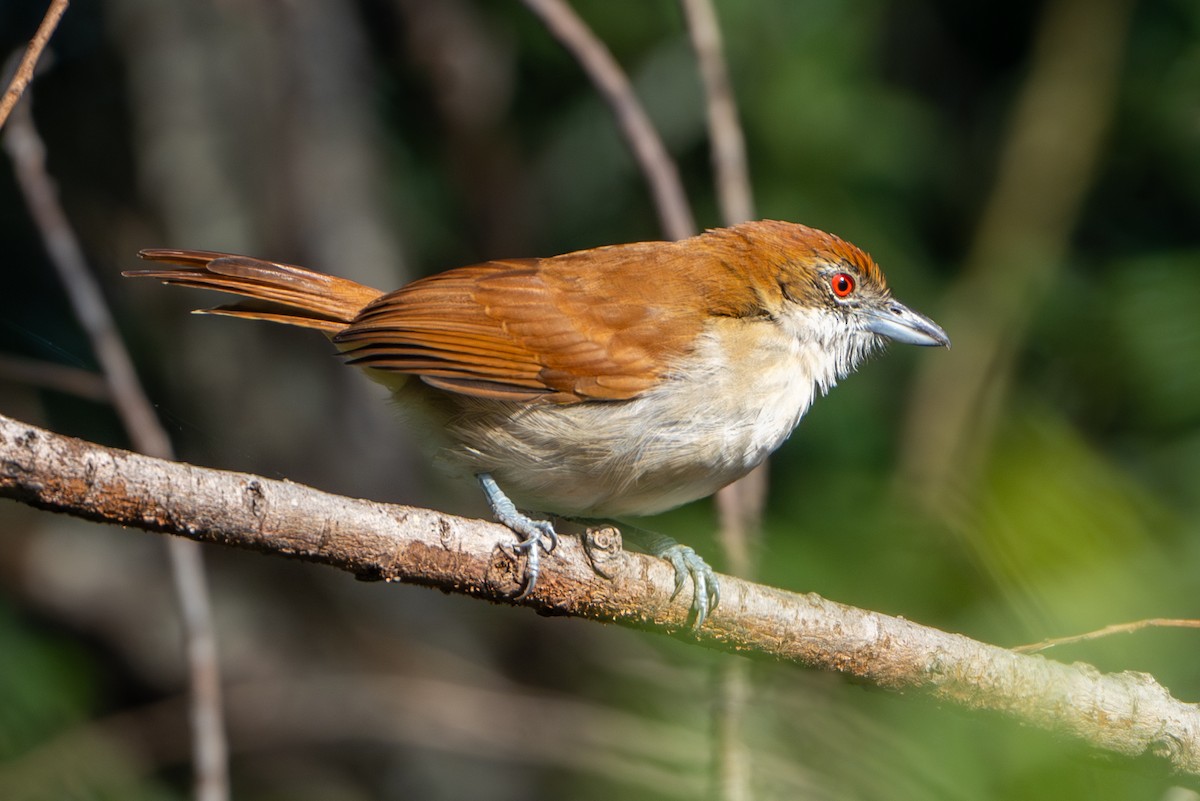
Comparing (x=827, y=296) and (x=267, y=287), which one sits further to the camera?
(x=827, y=296)

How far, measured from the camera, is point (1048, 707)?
96.3 inches

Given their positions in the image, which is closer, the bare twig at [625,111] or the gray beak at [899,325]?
the gray beak at [899,325]

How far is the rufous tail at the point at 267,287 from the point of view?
3.22m

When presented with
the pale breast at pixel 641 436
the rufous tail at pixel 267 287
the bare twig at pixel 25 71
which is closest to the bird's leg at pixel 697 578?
the pale breast at pixel 641 436

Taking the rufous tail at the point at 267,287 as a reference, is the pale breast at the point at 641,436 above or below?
below

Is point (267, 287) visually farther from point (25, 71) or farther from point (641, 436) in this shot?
point (25, 71)

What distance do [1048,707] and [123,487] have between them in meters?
1.76

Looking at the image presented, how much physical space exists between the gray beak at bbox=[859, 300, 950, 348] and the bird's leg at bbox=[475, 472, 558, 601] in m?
1.24

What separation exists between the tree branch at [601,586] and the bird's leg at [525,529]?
0.02m

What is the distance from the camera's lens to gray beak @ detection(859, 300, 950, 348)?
12.0 ft

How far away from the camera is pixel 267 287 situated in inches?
129

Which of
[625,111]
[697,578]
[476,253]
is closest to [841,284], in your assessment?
[625,111]

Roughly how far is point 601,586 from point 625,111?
1901mm

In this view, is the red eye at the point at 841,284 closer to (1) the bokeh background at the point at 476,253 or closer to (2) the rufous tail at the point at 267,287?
(1) the bokeh background at the point at 476,253
